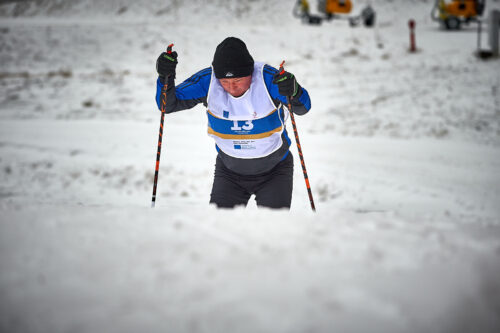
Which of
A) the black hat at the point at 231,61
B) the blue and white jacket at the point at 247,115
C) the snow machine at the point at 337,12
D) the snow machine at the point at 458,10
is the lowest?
the blue and white jacket at the point at 247,115

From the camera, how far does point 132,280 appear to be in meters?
1.13

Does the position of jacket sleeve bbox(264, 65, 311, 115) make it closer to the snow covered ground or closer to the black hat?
the black hat

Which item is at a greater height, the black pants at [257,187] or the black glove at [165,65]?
the black glove at [165,65]

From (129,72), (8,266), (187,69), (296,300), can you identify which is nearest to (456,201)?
Result: (296,300)

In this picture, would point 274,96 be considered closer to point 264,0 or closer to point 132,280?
point 132,280

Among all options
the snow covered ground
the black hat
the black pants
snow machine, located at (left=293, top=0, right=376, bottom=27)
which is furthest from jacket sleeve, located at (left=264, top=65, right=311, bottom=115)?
snow machine, located at (left=293, top=0, right=376, bottom=27)

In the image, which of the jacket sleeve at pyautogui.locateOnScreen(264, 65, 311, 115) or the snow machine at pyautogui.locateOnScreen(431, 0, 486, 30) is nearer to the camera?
the jacket sleeve at pyautogui.locateOnScreen(264, 65, 311, 115)

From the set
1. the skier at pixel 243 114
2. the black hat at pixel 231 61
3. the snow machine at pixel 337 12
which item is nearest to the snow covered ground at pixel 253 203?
the skier at pixel 243 114

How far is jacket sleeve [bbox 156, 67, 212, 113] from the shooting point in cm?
287

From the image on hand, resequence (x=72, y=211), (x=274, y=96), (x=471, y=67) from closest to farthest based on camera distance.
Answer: (x=72, y=211) → (x=274, y=96) → (x=471, y=67)

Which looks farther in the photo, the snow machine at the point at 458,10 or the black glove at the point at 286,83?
the snow machine at the point at 458,10

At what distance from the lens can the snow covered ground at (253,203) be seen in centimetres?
102

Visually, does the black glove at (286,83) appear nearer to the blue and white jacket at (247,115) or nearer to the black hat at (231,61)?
the blue and white jacket at (247,115)

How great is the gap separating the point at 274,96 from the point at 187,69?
1137 centimetres
